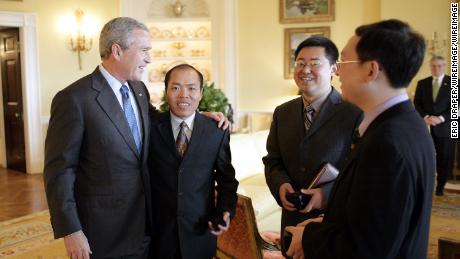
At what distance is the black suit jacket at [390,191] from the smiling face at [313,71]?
683 millimetres

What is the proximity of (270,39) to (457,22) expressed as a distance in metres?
3.16

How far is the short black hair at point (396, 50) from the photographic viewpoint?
1.10 meters

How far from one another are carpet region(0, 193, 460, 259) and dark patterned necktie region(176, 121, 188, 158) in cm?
145

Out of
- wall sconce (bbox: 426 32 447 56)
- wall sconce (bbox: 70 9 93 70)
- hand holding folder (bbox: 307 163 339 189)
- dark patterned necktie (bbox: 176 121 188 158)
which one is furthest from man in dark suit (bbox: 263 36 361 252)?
wall sconce (bbox: 70 9 93 70)

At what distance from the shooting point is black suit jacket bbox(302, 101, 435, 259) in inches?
41.1

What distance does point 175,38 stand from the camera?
8.27 metres

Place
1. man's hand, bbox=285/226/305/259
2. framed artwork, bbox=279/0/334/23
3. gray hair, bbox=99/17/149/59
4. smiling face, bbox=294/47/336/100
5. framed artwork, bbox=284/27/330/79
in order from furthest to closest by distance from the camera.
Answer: framed artwork, bbox=284/27/330/79
framed artwork, bbox=279/0/334/23
smiling face, bbox=294/47/336/100
gray hair, bbox=99/17/149/59
man's hand, bbox=285/226/305/259

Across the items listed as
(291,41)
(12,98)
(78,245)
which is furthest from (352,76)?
(12,98)

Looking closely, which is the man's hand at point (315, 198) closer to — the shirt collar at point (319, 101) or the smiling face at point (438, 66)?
the shirt collar at point (319, 101)

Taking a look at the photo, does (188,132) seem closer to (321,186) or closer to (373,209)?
(321,186)

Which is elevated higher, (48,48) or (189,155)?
(48,48)

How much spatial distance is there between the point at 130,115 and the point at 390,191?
113 cm

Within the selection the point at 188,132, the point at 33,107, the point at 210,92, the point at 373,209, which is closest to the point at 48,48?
the point at 33,107

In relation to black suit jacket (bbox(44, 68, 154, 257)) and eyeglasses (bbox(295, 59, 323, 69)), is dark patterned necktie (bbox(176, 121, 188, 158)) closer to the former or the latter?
black suit jacket (bbox(44, 68, 154, 257))
